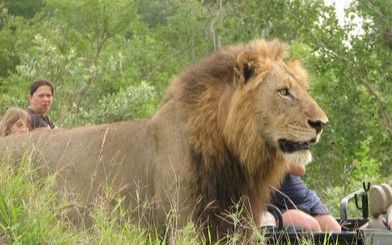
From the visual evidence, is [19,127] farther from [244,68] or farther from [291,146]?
[291,146]

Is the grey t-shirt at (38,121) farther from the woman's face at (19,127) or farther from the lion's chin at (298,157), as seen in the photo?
the lion's chin at (298,157)

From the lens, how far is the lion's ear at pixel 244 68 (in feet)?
20.2

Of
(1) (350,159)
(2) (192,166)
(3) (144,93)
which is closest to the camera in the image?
(2) (192,166)

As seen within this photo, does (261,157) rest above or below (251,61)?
below

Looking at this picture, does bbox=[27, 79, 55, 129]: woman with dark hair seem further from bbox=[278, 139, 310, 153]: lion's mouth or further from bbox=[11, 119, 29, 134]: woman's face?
bbox=[278, 139, 310, 153]: lion's mouth

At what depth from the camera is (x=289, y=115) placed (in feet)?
19.6

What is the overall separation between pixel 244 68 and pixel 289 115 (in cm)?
41

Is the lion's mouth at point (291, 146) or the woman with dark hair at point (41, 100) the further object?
the woman with dark hair at point (41, 100)

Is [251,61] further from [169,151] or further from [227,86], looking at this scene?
[169,151]

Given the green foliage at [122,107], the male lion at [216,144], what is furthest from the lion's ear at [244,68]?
the green foliage at [122,107]

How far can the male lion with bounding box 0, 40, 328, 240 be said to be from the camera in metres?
6.00

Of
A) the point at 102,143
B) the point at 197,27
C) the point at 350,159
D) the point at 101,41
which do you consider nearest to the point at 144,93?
the point at 350,159

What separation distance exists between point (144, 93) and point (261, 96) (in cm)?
1070

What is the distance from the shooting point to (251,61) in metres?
6.16
